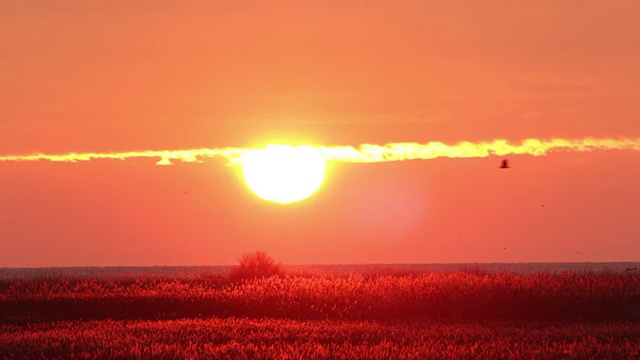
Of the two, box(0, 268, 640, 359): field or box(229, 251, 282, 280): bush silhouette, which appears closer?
box(0, 268, 640, 359): field

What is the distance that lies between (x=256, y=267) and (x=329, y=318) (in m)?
17.6

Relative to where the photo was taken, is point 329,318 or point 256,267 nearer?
point 329,318

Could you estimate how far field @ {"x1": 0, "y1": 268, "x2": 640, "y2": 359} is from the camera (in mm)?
21922

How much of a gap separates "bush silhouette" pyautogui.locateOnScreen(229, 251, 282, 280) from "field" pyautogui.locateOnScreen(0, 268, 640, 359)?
4754 millimetres

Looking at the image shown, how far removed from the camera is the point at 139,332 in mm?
25438

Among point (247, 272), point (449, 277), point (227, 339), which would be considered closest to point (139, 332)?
point (227, 339)

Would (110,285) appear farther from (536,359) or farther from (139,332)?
(536,359)

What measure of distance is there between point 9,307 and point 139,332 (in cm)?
946

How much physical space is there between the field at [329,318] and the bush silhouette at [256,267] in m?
4.75

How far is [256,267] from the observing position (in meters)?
48.5

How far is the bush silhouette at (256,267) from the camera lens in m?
47.0

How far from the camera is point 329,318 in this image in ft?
102

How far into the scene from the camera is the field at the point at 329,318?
21922mm

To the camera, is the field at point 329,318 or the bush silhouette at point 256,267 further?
the bush silhouette at point 256,267
